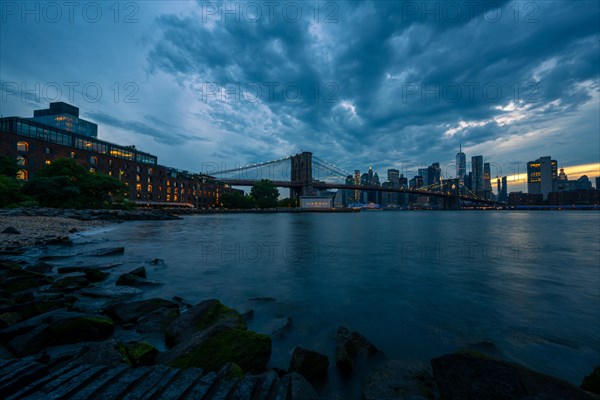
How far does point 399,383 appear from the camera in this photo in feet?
12.4

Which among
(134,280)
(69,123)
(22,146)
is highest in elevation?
(69,123)

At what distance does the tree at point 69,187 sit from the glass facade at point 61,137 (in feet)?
53.5

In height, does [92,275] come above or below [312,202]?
below

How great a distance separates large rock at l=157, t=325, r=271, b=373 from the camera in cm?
383

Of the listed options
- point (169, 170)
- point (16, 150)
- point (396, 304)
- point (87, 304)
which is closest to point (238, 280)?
point (87, 304)

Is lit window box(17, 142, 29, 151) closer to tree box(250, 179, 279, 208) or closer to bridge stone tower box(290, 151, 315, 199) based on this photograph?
tree box(250, 179, 279, 208)

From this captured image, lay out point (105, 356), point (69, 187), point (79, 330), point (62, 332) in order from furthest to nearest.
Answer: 1. point (69, 187)
2. point (79, 330)
3. point (62, 332)
4. point (105, 356)

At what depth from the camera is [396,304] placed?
799 cm

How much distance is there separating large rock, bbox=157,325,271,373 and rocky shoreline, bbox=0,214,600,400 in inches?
0.6

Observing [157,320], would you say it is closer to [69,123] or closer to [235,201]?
[235,201]

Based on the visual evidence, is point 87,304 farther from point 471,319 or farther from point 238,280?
point 471,319

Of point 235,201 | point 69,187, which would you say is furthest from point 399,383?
point 235,201

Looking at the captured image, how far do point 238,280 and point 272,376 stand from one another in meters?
7.64

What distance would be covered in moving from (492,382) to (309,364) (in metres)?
2.45
